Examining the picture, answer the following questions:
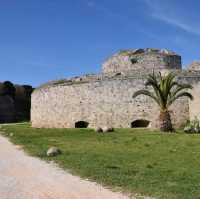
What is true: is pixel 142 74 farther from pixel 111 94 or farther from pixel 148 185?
pixel 148 185

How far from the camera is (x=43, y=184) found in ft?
26.0

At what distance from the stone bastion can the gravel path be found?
52.3 feet

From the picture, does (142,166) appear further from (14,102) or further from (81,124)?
(14,102)

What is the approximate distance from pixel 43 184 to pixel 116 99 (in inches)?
775

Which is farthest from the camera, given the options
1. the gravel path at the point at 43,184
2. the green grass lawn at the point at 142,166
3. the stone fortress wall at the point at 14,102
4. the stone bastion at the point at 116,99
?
the stone fortress wall at the point at 14,102

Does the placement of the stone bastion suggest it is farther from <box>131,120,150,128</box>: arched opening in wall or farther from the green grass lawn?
the green grass lawn

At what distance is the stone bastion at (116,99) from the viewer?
26.4 m

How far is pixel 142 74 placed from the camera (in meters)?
27.2

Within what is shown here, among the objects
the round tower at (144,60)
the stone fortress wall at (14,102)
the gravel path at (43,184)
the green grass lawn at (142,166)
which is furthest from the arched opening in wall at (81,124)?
the stone fortress wall at (14,102)

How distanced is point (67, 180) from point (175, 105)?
18592mm

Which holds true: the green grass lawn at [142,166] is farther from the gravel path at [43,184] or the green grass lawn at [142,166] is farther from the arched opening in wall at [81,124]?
the arched opening in wall at [81,124]

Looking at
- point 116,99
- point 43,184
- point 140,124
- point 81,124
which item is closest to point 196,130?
point 140,124

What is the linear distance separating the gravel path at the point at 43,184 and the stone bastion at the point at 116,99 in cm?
1593

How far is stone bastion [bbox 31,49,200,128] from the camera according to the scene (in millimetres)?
26406
